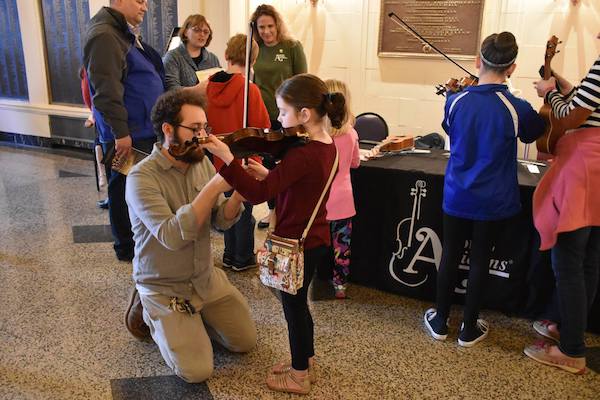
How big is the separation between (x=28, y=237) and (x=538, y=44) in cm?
354

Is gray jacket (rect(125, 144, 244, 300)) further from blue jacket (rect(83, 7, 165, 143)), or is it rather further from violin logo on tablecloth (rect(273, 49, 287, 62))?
violin logo on tablecloth (rect(273, 49, 287, 62))

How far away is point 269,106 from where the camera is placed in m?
3.18

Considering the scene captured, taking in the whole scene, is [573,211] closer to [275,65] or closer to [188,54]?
[275,65]

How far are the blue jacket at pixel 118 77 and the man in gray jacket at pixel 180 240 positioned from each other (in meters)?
0.82

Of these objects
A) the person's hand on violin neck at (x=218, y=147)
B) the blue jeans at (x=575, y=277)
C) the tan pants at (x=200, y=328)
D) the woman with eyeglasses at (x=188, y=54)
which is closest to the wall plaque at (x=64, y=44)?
the woman with eyeglasses at (x=188, y=54)

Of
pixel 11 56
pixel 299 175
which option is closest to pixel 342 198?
pixel 299 175

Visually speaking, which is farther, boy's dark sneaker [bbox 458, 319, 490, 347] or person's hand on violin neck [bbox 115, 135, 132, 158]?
person's hand on violin neck [bbox 115, 135, 132, 158]

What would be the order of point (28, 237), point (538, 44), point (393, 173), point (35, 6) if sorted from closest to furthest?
point (393, 173)
point (28, 237)
point (538, 44)
point (35, 6)

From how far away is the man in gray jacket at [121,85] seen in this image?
8.27 feet

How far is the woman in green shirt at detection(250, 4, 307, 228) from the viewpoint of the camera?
3.11 meters

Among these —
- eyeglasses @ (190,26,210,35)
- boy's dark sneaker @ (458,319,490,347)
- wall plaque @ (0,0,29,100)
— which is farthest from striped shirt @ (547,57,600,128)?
wall plaque @ (0,0,29,100)

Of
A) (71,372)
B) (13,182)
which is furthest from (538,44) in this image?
(13,182)

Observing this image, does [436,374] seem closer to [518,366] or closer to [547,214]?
[518,366]

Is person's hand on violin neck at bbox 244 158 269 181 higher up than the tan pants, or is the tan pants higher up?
person's hand on violin neck at bbox 244 158 269 181
